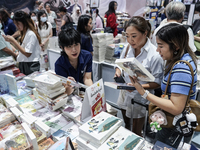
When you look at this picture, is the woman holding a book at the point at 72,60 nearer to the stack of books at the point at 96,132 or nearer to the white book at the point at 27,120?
the white book at the point at 27,120

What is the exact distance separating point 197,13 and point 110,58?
204cm

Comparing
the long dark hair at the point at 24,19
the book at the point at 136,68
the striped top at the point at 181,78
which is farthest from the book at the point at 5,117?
the long dark hair at the point at 24,19

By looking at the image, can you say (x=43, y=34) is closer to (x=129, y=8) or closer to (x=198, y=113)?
(x=198, y=113)

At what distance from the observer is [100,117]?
1.18 m

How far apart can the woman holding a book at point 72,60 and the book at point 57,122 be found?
1.17 feet

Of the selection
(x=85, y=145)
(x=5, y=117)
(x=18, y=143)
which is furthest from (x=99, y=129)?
(x=5, y=117)

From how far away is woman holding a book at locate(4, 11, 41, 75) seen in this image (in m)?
2.38

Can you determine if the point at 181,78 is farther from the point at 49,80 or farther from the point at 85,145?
the point at 49,80

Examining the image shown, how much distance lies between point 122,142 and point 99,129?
0.57 feet

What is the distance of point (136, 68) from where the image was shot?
3.68 ft

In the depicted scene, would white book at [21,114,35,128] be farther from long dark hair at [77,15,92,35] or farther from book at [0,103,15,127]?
long dark hair at [77,15,92,35]

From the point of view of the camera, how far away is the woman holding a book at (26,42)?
93.8 inches

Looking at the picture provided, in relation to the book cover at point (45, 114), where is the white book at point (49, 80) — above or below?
above

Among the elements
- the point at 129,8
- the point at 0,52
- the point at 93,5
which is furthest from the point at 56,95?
the point at 129,8
